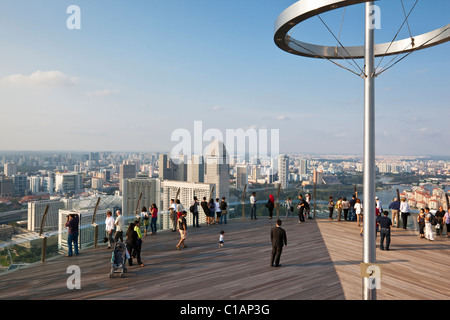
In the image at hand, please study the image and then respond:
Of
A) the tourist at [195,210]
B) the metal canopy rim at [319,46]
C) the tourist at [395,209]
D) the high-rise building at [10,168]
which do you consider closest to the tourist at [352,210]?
the tourist at [395,209]

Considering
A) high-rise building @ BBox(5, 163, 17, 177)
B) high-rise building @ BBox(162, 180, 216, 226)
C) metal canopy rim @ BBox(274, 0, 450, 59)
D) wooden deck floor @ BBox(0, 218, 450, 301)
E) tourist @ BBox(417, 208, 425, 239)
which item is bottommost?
wooden deck floor @ BBox(0, 218, 450, 301)

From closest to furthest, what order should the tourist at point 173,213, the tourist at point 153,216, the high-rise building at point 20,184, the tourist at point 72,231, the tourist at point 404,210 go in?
1. the tourist at point 72,231
2. the tourist at point 153,216
3. the tourist at point 173,213
4. the tourist at point 404,210
5. the high-rise building at point 20,184

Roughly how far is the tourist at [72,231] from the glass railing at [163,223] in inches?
5.1

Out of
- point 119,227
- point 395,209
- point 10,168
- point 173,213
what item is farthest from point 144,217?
point 10,168

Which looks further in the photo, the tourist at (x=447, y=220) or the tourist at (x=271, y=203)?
the tourist at (x=271, y=203)

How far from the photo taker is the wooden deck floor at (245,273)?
6602mm

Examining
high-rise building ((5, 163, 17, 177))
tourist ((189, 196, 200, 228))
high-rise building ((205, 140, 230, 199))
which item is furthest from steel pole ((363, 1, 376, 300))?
high-rise building ((5, 163, 17, 177))

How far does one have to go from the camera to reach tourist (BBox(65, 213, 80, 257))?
376 inches

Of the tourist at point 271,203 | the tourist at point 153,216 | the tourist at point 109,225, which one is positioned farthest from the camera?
the tourist at point 271,203

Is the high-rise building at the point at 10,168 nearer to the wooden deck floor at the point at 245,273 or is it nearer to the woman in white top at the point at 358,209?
the wooden deck floor at the point at 245,273

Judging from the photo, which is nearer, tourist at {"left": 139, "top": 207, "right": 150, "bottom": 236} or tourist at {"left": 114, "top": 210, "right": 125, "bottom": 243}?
tourist at {"left": 114, "top": 210, "right": 125, "bottom": 243}

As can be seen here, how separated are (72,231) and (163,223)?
179 inches

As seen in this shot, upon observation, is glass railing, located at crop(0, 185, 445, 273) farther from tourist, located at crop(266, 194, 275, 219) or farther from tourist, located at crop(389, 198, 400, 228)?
tourist, located at crop(266, 194, 275, 219)

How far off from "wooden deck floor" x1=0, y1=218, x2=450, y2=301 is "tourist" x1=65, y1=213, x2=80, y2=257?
1.68 feet
